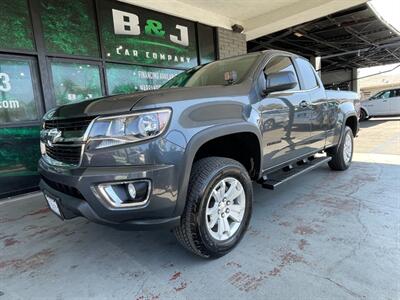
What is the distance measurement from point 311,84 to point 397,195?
5.84ft

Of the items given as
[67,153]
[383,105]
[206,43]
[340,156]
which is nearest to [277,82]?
[67,153]

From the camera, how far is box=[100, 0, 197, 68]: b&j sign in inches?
223

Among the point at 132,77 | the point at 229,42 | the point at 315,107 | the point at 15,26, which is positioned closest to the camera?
the point at 315,107

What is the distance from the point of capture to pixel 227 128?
2291 millimetres

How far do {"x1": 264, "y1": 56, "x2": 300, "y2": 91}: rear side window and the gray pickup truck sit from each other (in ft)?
0.11

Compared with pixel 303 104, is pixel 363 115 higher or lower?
lower

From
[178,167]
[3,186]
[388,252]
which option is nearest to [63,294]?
[178,167]

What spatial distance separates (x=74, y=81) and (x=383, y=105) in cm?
1526

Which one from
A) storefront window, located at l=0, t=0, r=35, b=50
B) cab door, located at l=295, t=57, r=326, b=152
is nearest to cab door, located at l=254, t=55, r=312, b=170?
cab door, located at l=295, t=57, r=326, b=152

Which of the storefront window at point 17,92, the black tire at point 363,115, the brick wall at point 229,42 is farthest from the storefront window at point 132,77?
the black tire at point 363,115

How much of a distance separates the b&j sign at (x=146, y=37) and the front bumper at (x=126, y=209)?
4332mm

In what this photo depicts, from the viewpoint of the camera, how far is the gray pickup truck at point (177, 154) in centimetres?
188

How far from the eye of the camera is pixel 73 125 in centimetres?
211

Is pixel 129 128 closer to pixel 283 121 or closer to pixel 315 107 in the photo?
pixel 283 121
